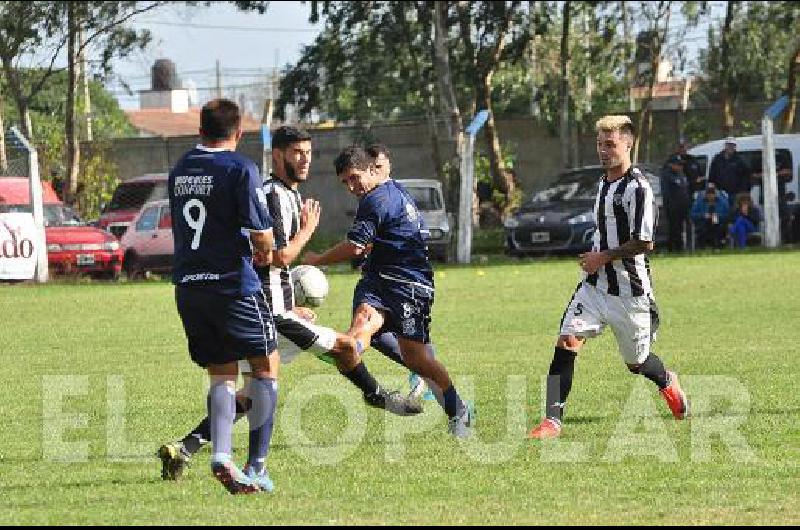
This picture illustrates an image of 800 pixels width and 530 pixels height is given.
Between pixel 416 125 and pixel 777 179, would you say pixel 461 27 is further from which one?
pixel 777 179

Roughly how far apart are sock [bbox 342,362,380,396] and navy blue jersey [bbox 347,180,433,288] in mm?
566

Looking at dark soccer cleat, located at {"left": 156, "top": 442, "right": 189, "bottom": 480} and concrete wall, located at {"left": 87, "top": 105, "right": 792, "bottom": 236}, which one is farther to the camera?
concrete wall, located at {"left": 87, "top": 105, "right": 792, "bottom": 236}

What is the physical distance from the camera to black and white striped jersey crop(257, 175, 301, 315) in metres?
10.0

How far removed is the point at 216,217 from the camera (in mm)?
8781

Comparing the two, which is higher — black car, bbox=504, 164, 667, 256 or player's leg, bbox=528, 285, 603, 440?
player's leg, bbox=528, 285, 603, 440

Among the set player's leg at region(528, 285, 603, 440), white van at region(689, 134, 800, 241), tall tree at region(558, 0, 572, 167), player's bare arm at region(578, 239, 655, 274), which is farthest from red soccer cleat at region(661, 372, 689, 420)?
tall tree at region(558, 0, 572, 167)

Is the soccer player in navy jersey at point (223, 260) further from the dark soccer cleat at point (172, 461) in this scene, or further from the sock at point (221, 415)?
the dark soccer cleat at point (172, 461)

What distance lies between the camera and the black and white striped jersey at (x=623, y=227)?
10961 millimetres

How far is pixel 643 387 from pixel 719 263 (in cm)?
1589

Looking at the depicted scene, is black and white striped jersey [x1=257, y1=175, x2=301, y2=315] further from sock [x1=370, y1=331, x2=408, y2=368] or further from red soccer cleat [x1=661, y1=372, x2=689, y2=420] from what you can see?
red soccer cleat [x1=661, y1=372, x2=689, y2=420]

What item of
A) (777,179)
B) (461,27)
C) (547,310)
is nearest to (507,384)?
(547,310)

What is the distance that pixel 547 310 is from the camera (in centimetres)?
2127

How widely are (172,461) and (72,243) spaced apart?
21890 mm

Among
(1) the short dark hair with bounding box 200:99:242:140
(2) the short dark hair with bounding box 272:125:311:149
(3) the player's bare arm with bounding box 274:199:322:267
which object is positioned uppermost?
(1) the short dark hair with bounding box 200:99:242:140
